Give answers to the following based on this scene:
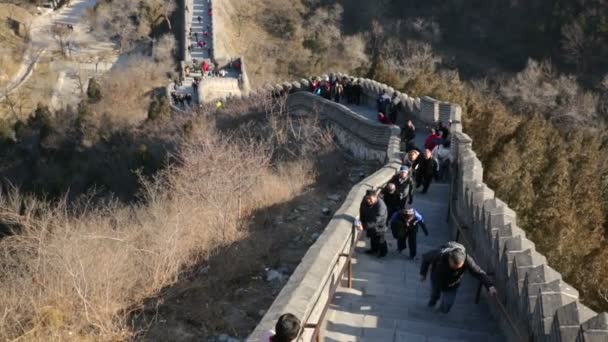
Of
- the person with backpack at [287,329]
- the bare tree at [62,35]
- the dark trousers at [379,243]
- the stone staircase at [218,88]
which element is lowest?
the stone staircase at [218,88]

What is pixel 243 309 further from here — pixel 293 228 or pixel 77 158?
pixel 77 158

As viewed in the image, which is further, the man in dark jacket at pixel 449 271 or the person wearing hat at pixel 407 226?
the person wearing hat at pixel 407 226

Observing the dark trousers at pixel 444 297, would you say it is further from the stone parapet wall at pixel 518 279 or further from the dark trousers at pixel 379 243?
the dark trousers at pixel 379 243

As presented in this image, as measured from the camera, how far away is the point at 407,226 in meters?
8.23

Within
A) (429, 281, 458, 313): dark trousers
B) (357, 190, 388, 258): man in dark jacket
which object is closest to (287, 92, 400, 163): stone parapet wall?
(357, 190, 388, 258): man in dark jacket

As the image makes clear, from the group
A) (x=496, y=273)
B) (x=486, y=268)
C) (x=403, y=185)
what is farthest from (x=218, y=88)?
(x=496, y=273)

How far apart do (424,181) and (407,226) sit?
3.55 meters

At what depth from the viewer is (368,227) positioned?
7.98 metres

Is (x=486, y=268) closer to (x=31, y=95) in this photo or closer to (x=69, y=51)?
(x=31, y=95)

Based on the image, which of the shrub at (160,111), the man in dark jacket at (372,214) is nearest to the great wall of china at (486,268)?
the man in dark jacket at (372,214)

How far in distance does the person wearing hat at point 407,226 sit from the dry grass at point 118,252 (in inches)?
162

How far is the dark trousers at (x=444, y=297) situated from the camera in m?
6.69

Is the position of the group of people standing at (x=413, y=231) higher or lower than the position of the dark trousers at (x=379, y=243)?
higher

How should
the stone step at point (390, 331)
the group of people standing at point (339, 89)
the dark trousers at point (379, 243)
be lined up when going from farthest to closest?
1. the group of people standing at point (339, 89)
2. the dark trousers at point (379, 243)
3. the stone step at point (390, 331)
